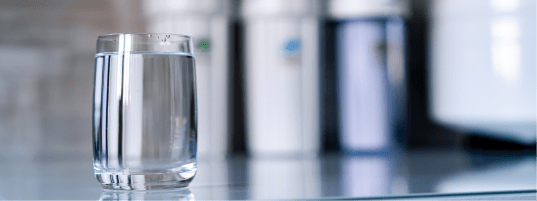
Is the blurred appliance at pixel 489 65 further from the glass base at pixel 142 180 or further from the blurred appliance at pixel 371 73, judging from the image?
the glass base at pixel 142 180

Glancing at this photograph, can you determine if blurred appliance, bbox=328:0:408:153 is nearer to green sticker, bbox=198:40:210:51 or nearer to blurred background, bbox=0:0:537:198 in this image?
blurred background, bbox=0:0:537:198

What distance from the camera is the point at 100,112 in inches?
13.8

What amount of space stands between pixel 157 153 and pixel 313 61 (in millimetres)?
401

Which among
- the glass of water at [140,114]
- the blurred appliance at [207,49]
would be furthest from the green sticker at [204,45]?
the glass of water at [140,114]

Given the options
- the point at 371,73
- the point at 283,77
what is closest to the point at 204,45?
the point at 283,77

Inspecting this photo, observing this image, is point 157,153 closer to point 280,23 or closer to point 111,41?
point 111,41

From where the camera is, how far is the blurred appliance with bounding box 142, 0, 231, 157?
0.66 m

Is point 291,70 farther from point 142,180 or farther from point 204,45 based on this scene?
point 142,180

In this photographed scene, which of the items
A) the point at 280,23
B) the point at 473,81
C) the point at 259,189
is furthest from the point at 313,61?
the point at 259,189

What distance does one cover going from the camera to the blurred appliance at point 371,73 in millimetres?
707

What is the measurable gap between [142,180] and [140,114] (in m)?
0.05

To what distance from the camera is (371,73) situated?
71cm

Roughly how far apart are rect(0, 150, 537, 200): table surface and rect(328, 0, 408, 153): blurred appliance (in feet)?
0.11

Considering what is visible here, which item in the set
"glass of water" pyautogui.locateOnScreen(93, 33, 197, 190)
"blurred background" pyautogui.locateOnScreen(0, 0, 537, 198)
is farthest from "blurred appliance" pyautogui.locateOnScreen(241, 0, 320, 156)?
"glass of water" pyautogui.locateOnScreen(93, 33, 197, 190)
